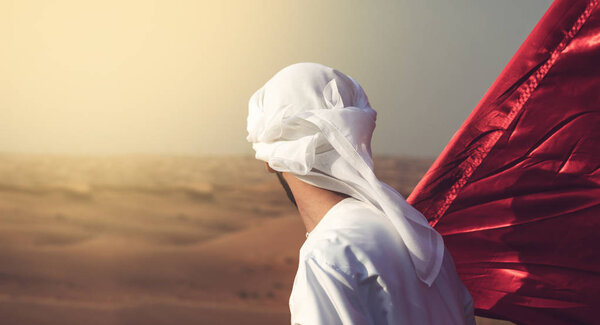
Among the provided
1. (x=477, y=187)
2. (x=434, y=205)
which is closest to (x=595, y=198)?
(x=477, y=187)

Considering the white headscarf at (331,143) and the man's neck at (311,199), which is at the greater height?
the white headscarf at (331,143)

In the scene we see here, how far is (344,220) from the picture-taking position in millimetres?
694

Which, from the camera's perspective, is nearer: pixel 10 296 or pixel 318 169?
pixel 318 169

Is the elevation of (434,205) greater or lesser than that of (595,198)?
lesser

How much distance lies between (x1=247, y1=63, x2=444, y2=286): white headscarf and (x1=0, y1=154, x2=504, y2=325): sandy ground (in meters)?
2.68

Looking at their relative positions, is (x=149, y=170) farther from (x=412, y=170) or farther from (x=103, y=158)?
(x=412, y=170)

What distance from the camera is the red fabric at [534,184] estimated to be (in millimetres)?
1128

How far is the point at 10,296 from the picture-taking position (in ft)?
10.8

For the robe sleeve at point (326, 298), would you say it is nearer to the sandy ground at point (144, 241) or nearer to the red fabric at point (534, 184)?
the red fabric at point (534, 184)

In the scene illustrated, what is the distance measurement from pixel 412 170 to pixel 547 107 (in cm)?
286

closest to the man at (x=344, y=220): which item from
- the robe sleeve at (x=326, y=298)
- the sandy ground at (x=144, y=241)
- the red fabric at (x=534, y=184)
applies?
the robe sleeve at (x=326, y=298)

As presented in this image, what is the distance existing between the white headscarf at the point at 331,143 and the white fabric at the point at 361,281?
25 millimetres

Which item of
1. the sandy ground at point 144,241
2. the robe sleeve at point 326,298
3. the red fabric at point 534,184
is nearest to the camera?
the robe sleeve at point 326,298

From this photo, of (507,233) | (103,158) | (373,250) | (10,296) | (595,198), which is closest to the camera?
(373,250)
